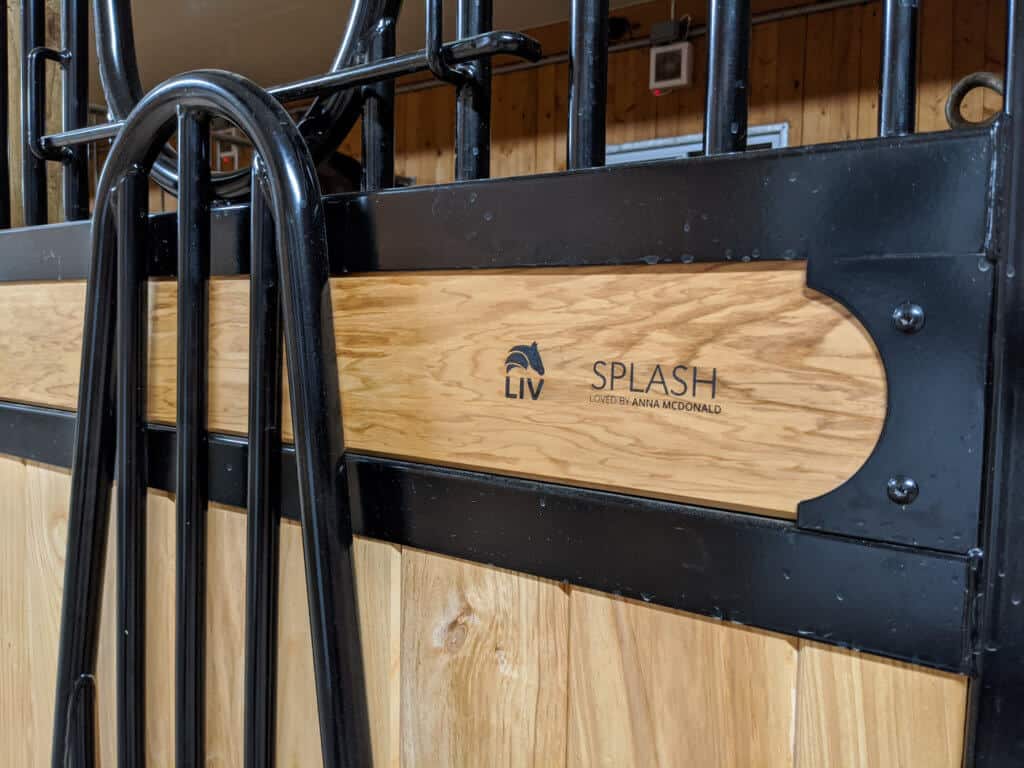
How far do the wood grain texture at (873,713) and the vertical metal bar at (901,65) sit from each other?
0.32m

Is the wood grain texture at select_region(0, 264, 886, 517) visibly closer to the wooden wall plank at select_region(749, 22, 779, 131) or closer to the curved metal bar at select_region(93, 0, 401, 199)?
the curved metal bar at select_region(93, 0, 401, 199)

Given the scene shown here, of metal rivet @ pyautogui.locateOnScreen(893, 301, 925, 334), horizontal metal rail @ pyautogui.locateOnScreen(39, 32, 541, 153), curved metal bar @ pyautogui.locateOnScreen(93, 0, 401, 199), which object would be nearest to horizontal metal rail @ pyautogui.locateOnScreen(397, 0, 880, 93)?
curved metal bar @ pyautogui.locateOnScreen(93, 0, 401, 199)

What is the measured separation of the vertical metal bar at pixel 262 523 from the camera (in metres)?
0.71

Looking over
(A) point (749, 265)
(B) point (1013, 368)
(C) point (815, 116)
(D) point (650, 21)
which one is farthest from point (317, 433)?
(D) point (650, 21)

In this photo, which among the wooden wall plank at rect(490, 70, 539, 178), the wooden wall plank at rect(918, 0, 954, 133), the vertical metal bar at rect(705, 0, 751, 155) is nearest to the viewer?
the vertical metal bar at rect(705, 0, 751, 155)

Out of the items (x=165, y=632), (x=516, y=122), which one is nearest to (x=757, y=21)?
(x=516, y=122)

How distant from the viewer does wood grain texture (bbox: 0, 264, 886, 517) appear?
49 centimetres

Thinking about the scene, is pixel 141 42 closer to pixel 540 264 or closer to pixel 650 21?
pixel 650 21

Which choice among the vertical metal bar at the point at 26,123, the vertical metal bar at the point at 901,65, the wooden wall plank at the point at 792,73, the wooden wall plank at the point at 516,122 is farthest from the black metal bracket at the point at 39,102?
the wooden wall plank at the point at 516,122

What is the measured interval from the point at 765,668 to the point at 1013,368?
0.24m

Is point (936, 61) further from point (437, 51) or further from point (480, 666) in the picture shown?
point (480, 666)

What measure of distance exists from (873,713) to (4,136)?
1.34 meters

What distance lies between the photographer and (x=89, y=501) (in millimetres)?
854

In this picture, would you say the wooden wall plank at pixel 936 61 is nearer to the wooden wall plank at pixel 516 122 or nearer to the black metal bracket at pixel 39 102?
the wooden wall plank at pixel 516 122
